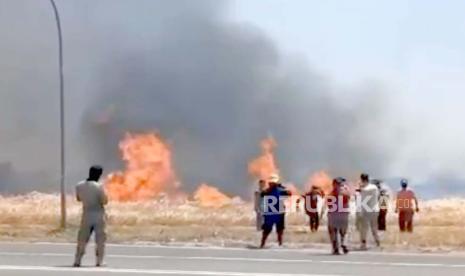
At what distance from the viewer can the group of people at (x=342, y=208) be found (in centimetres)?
2127

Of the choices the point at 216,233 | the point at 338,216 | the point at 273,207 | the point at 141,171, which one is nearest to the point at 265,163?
the point at 141,171

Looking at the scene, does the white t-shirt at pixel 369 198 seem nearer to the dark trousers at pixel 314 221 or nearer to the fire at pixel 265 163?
the dark trousers at pixel 314 221

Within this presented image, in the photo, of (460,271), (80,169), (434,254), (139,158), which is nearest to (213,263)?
(460,271)

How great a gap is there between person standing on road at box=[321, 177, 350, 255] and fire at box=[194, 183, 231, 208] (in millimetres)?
33952

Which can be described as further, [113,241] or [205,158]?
[205,158]

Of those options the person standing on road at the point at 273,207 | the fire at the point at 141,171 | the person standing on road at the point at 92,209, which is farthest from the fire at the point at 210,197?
the person standing on road at the point at 92,209

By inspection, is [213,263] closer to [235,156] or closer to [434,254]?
[434,254]

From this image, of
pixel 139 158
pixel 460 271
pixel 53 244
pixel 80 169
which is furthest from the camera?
pixel 80 169

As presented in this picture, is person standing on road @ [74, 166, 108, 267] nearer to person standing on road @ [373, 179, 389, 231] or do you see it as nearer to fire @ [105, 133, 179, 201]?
person standing on road @ [373, 179, 389, 231]

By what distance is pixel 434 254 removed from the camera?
71.7 ft

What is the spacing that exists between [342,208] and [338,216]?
19 centimetres

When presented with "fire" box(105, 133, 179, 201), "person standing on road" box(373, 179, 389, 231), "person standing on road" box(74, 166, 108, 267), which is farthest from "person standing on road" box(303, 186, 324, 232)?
"fire" box(105, 133, 179, 201)

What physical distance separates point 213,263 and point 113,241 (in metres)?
7.25

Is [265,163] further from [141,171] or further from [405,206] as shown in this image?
[405,206]
